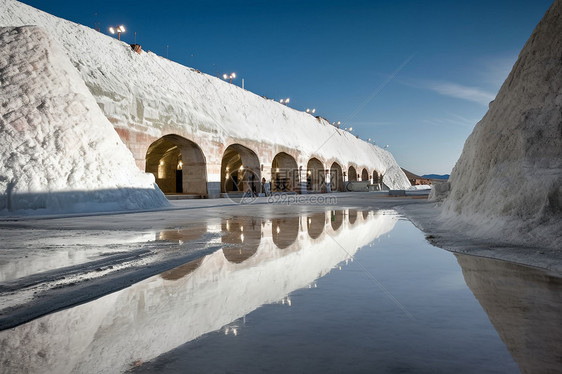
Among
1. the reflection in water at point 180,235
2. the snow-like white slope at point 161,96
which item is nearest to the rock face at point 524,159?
the reflection in water at point 180,235

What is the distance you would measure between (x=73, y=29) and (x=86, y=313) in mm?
23265

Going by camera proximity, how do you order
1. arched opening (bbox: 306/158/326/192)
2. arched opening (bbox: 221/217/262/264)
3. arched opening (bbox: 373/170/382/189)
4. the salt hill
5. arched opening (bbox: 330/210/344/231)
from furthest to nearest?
arched opening (bbox: 373/170/382/189), arched opening (bbox: 306/158/326/192), the salt hill, arched opening (bbox: 330/210/344/231), arched opening (bbox: 221/217/262/264)

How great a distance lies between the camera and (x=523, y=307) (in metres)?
2.33

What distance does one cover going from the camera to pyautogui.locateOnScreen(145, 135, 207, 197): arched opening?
2495 cm

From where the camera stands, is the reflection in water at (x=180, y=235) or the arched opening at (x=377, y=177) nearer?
the reflection in water at (x=180, y=235)

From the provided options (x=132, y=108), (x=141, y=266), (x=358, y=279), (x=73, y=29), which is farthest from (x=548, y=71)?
(x=73, y=29)

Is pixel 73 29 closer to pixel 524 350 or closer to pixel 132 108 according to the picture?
pixel 132 108

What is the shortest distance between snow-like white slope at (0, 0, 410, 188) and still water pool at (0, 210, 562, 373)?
18785 millimetres

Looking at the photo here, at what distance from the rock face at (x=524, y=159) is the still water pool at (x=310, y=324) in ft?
5.83

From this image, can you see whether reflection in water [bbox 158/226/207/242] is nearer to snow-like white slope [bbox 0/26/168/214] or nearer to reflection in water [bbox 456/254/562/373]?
reflection in water [bbox 456/254/562/373]

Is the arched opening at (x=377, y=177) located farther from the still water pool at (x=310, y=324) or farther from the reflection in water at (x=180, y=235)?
the still water pool at (x=310, y=324)

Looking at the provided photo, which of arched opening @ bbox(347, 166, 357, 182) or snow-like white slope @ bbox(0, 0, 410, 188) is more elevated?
snow-like white slope @ bbox(0, 0, 410, 188)

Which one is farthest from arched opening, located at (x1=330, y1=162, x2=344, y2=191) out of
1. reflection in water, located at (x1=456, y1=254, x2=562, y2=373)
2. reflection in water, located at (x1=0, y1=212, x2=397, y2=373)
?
reflection in water, located at (x1=456, y1=254, x2=562, y2=373)

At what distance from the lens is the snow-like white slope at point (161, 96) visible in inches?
765
